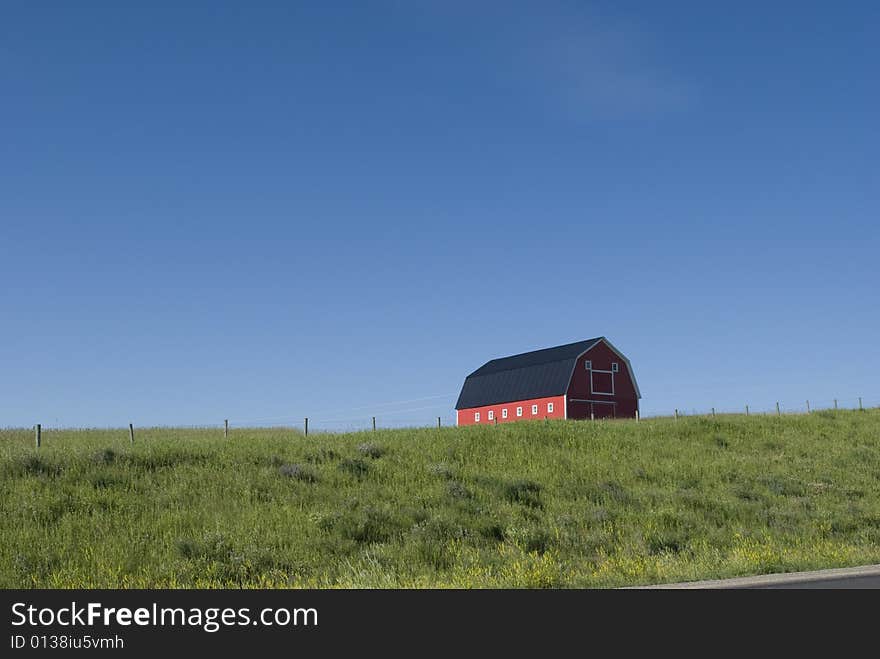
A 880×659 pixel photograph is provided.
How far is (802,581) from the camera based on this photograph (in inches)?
457

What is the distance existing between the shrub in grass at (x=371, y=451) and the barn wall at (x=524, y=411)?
21.6 meters

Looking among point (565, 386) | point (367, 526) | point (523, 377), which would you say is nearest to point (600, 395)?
point (565, 386)

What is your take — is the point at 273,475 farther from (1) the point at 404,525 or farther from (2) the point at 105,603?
(2) the point at 105,603

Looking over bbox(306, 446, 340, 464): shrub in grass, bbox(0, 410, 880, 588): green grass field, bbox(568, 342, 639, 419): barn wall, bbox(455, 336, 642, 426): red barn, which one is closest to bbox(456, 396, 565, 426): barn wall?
bbox(455, 336, 642, 426): red barn

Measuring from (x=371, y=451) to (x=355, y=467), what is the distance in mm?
2824

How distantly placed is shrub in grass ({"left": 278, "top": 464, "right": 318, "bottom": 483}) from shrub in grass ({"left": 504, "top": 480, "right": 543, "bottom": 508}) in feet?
21.9

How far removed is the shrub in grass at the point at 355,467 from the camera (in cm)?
2923

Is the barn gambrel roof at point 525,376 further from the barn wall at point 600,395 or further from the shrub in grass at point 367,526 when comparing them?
the shrub in grass at point 367,526

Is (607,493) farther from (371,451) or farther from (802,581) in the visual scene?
(802,581)

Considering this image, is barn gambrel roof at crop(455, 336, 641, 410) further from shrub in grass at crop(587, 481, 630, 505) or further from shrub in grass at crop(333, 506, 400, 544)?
shrub in grass at crop(333, 506, 400, 544)

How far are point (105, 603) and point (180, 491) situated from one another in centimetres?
1825

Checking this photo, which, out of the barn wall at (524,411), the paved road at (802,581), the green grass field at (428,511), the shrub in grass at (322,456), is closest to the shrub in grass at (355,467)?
the green grass field at (428,511)

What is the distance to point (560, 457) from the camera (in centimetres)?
3425

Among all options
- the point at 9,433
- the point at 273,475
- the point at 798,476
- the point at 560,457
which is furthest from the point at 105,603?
the point at 9,433
